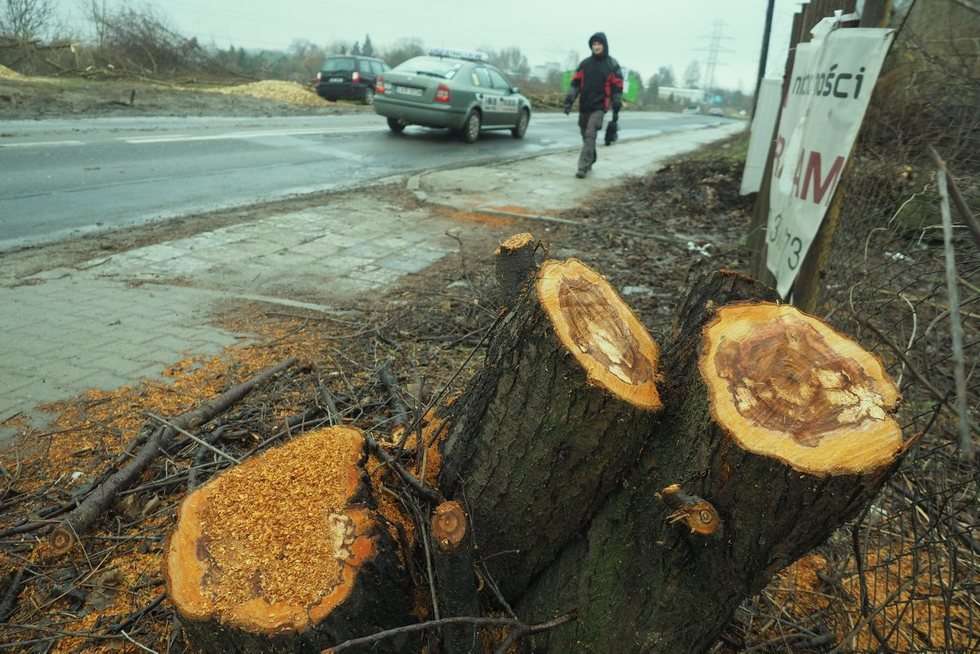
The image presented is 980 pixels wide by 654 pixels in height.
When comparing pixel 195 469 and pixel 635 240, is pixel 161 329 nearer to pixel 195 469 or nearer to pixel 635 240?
pixel 195 469

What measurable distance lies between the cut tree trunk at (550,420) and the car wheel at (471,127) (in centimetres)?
A: 1377

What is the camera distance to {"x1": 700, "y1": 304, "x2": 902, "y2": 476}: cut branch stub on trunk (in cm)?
141

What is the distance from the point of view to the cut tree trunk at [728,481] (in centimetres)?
143

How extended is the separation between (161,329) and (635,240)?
4940 millimetres

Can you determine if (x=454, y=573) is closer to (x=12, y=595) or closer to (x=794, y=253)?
(x=12, y=595)

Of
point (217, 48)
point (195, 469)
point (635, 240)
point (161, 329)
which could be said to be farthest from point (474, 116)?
point (217, 48)

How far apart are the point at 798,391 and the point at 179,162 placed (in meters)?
10.9

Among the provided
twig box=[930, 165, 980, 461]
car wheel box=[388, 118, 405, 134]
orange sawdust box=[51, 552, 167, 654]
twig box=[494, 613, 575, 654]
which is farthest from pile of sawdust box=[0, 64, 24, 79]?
twig box=[930, 165, 980, 461]

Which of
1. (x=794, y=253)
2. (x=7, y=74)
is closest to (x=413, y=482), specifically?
(x=794, y=253)

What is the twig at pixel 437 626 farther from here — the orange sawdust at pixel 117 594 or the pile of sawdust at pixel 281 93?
the pile of sawdust at pixel 281 93

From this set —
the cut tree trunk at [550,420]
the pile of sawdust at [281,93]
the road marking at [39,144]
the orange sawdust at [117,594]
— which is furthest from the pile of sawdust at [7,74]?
the cut tree trunk at [550,420]

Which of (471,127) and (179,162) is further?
(471,127)

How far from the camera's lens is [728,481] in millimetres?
1472

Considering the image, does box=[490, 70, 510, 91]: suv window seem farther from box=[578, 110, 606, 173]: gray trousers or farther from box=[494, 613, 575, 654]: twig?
box=[494, 613, 575, 654]: twig
